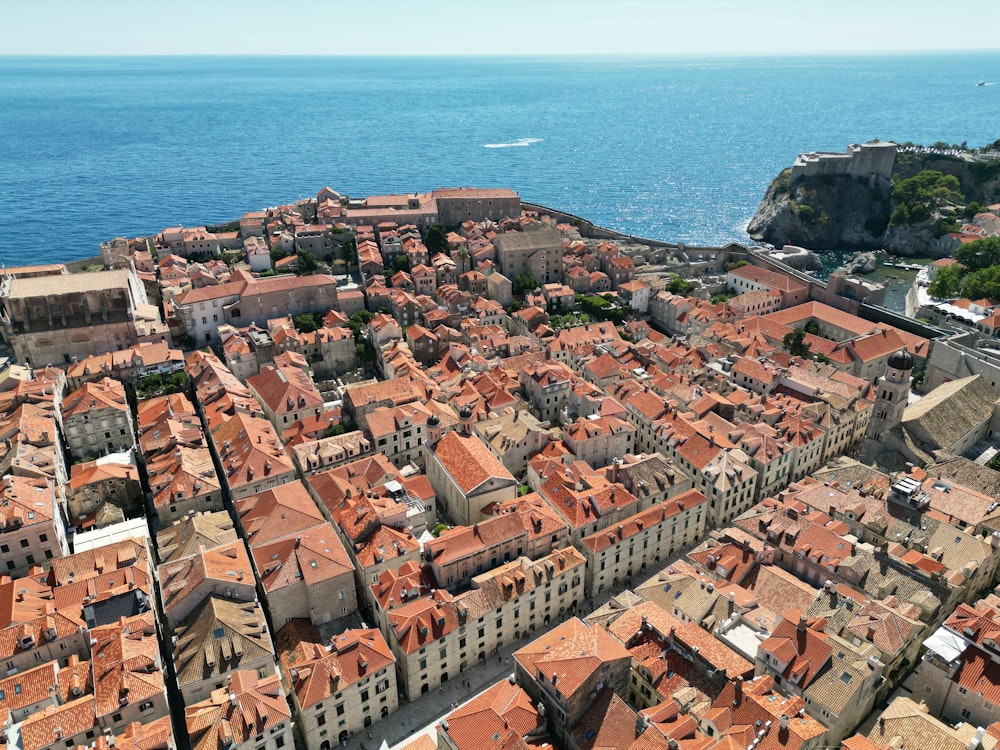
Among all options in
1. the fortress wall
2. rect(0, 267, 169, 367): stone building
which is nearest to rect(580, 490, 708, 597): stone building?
rect(0, 267, 169, 367): stone building

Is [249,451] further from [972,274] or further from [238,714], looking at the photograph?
[972,274]

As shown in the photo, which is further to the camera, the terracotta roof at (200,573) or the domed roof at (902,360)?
the domed roof at (902,360)

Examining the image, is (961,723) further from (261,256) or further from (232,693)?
(261,256)

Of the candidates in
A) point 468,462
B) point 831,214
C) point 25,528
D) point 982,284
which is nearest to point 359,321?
point 468,462

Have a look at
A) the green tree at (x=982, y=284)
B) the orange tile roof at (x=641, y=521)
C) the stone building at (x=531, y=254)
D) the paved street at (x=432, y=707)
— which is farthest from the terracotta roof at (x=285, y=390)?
the green tree at (x=982, y=284)

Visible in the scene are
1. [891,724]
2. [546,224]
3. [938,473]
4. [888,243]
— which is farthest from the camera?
[888,243]

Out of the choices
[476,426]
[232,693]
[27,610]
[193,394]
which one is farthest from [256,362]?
[232,693]

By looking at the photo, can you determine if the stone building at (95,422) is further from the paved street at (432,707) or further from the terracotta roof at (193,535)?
the paved street at (432,707)
